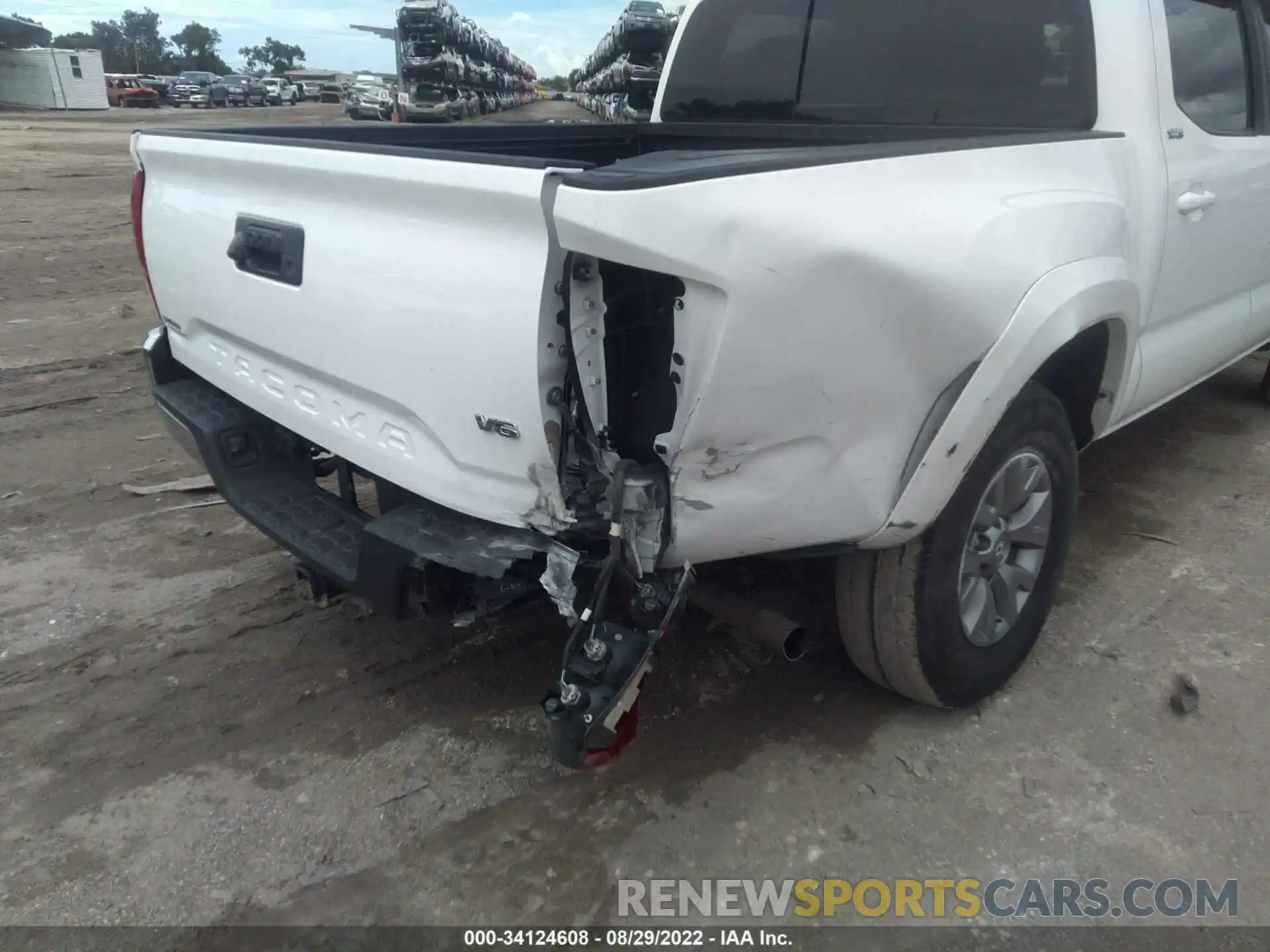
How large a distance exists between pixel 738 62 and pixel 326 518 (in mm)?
2649

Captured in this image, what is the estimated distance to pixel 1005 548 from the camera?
2695 millimetres

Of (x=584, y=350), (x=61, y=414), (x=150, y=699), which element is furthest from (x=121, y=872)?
(x=61, y=414)

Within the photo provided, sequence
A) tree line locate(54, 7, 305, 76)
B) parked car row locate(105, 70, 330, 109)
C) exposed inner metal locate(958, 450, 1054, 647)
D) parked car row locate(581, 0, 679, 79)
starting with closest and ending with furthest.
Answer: exposed inner metal locate(958, 450, 1054, 647), parked car row locate(581, 0, 679, 79), parked car row locate(105, 70, 330, 109), tree line locate(54, 7, 305, 76)

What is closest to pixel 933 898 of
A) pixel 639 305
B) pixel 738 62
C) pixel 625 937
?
pixel 625 937

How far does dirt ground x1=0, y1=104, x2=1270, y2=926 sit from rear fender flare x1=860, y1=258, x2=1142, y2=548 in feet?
2.37

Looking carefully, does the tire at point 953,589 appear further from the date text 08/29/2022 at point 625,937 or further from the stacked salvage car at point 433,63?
the stacked salvage car at point 433,63

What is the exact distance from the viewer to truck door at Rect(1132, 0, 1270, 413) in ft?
A: 10.0

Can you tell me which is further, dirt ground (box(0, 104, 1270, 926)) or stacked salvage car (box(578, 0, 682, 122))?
stacked salvage car (box(578, 0, 682, 122))

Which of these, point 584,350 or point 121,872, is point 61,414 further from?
point 584,350

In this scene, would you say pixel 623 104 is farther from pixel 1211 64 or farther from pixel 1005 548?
pixel 1005 548

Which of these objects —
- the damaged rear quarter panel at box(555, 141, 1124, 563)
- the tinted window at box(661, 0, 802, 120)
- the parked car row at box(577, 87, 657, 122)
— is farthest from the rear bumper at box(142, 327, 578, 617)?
the parked car row at box(577, 87, 657, 122)

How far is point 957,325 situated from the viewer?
82.1 inches

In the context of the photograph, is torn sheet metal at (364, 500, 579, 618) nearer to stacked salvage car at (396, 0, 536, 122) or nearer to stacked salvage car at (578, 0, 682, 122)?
stacked salvage car at (578, 0, 682, 122)

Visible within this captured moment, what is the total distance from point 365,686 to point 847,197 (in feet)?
6.45
